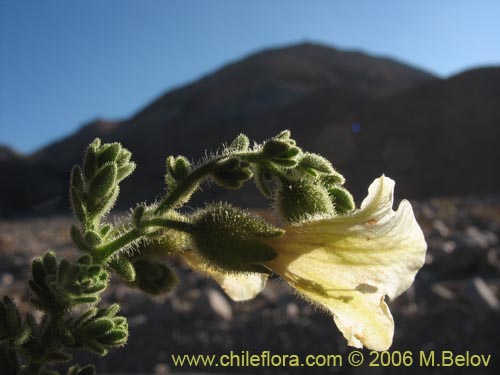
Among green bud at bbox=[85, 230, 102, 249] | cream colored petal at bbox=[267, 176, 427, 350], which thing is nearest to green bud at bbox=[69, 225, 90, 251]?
green bud at bbox=[85, 230, 102, 249]

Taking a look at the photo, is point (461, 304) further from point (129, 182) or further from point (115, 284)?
point (129, 182)

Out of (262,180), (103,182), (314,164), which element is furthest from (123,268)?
(314,164)

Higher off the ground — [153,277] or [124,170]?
[124,170]

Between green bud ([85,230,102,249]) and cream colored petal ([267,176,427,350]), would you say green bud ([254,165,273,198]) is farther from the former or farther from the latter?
green bud ([85,230,102,249])

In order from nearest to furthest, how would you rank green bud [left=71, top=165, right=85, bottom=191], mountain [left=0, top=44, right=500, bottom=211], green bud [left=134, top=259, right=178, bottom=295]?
green bud [left=71, top=165, right=85, bottom=191]
green bud [left=134, top=259, right=178, bottom=295]
mountain [left=0, top=44, right=500, bottom=211]

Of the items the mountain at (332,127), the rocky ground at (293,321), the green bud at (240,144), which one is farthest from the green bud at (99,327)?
the mountain at (332,127)

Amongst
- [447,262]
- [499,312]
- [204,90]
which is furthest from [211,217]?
[204,90]

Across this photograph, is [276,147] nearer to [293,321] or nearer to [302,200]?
[302,200]
